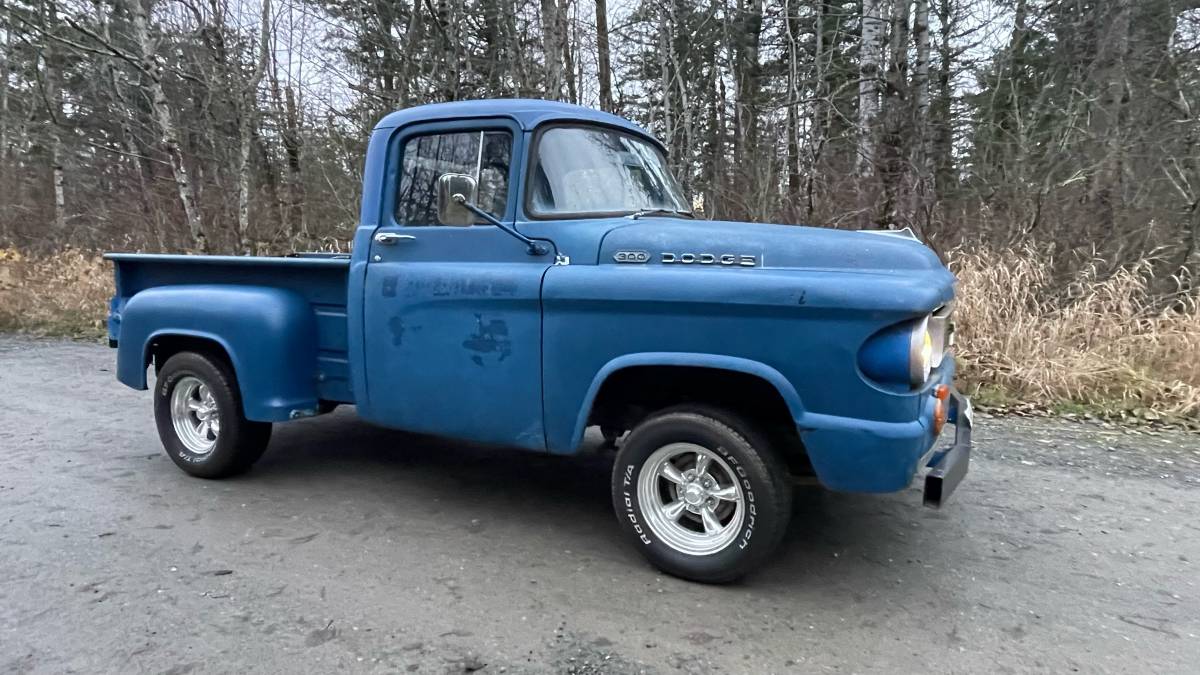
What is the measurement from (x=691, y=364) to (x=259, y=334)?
2.60 m

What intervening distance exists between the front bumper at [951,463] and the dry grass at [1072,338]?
323cm

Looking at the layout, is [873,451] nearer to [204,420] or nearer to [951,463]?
[951,463]

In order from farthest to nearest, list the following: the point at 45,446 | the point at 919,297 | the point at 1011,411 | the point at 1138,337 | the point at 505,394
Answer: the point at 1138,337
the point at 1011,411
the point at 45,446
the point at 505,394
the point at 919,297

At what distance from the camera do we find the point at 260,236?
14641mm

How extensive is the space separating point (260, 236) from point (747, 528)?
13.6 m

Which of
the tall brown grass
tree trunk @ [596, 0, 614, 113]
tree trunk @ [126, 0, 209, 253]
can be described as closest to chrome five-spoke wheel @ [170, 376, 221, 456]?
the tall brown grass

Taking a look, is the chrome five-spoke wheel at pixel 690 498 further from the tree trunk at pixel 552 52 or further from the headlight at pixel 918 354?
the tree trunk at pixel 552 52

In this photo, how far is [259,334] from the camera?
4.42 metres

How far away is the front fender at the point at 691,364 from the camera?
3.19 metres

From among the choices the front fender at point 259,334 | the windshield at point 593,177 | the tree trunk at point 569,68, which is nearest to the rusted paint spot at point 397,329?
the front fender at point 259,334

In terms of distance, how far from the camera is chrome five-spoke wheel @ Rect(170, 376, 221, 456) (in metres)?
4.89

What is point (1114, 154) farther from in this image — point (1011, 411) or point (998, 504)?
point (998, 504)

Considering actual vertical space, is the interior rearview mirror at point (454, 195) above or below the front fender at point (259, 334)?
above

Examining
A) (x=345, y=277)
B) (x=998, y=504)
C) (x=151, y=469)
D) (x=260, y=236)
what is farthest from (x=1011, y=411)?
(x=260, y=236)
